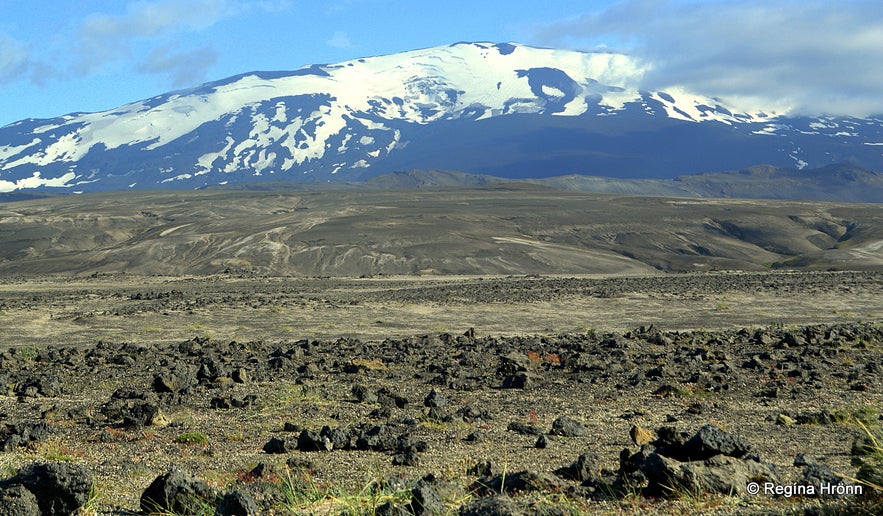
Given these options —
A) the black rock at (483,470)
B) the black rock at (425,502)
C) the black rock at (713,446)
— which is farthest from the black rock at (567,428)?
the black rock at (425,502)

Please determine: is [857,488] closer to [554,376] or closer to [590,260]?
[554,376]

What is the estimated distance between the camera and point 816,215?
337 feet

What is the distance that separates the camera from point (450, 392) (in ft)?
53.4

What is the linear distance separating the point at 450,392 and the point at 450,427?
371cm

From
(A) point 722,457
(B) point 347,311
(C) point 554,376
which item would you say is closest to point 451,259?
(B) point 347,311

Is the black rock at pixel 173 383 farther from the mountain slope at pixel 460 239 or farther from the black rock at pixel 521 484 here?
the mountain slope at pixel 460 239

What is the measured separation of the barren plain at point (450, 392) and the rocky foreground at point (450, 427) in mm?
46

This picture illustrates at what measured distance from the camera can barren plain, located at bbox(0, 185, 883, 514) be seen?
25.8ft

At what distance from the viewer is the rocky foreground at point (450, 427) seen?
7438 mm

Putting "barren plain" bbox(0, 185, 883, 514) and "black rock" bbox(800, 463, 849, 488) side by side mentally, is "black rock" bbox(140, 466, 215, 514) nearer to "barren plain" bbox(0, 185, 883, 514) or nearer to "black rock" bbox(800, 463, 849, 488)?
"barren plain" bbox(0, 185, 883, 514)

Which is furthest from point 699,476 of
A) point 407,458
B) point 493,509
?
point 407,458

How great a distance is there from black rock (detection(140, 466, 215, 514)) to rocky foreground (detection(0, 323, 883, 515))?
2 cm

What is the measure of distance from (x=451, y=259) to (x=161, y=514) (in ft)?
223

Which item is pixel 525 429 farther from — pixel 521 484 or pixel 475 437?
pixel 521 484
